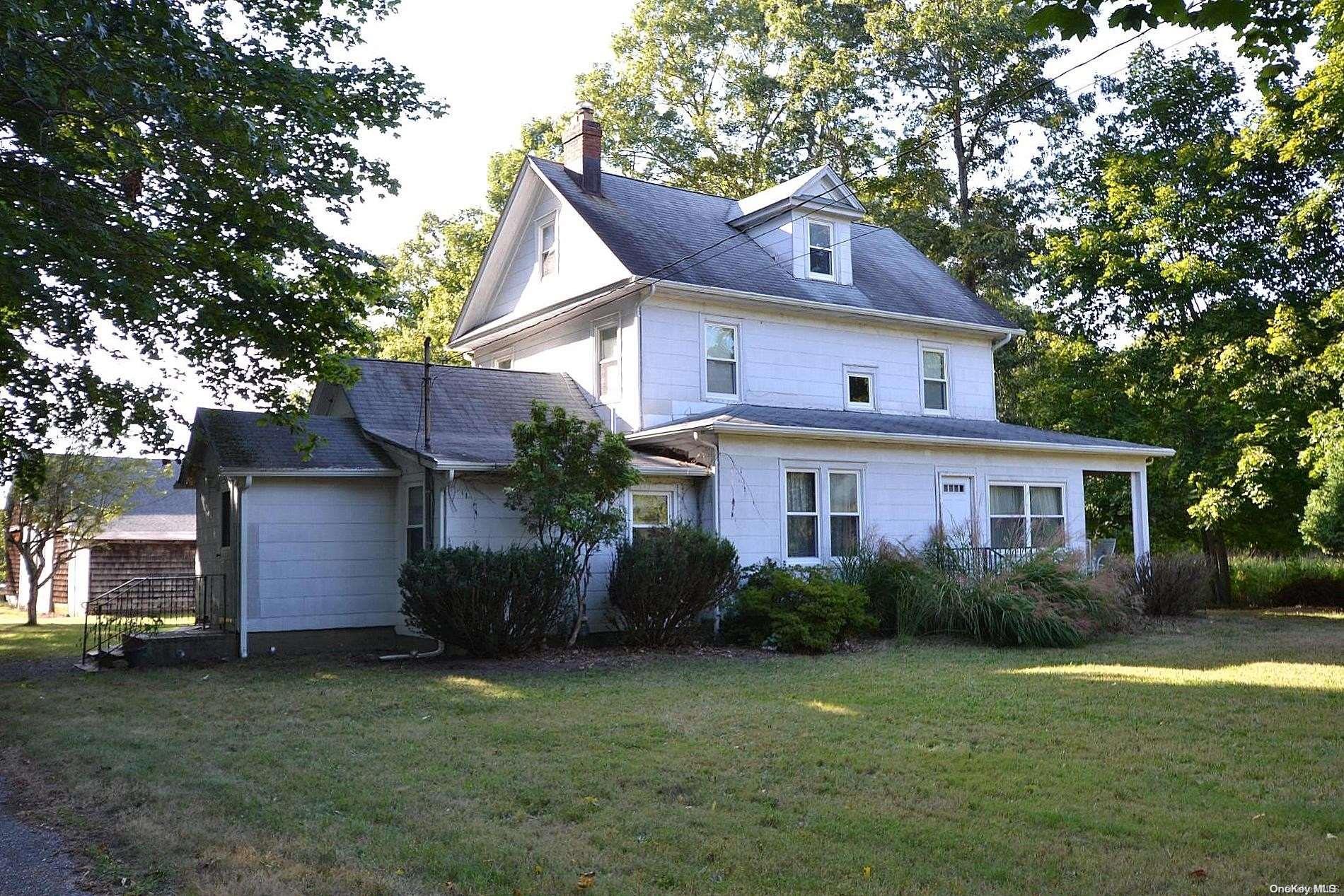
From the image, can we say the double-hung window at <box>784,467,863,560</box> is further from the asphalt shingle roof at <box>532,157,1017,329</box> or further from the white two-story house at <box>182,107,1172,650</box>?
the asphalt shingle roof at <box>532,157,1017,329</box>

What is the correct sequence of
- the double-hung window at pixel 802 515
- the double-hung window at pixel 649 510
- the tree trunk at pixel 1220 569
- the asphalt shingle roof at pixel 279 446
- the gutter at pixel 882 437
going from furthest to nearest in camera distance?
the tree trunk at pixel 1220 569, the double-hung window at pixel 802 515, the double-hung window at pixel 649 510, the gutter at pixel 882 437, the asphalt shingle roof at pixel 279 446

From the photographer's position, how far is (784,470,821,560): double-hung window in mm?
17391

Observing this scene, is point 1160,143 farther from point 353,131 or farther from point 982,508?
point 353,131

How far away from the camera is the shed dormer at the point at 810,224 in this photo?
67.5 feet

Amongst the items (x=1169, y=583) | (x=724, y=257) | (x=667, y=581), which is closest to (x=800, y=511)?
(x=667, y=581)

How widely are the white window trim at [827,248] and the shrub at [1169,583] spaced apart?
762 cm

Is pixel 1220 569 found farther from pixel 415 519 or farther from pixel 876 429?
pixel 415 519

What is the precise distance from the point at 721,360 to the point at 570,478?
5.41 m

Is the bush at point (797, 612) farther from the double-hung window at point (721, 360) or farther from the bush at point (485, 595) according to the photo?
the double-hung window at point (721, 360)

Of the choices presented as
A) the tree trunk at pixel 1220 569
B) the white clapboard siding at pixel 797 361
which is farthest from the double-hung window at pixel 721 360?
the tree trunk at pixel 1220 569

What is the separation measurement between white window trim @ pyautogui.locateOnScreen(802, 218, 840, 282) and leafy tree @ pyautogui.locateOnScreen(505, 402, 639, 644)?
7704 millimetres

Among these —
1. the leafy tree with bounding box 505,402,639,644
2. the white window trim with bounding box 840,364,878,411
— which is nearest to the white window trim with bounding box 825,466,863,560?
the white window trim with bounding box 840,364,878,411

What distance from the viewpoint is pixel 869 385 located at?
68.2 feet

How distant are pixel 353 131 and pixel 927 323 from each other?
12019 mm
